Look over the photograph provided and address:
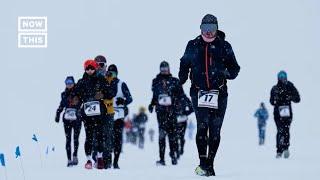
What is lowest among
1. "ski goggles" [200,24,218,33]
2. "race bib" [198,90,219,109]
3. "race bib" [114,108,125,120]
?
"race bib" [114,108,125,120]

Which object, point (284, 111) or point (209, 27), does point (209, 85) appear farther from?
point (284, 111)

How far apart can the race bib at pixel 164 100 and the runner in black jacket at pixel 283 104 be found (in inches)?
112

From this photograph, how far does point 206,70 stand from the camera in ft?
35.5

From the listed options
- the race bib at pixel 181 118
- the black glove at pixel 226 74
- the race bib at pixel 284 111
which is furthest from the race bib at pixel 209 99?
the race bib at pixel 181 118

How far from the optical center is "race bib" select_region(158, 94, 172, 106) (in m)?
16.1

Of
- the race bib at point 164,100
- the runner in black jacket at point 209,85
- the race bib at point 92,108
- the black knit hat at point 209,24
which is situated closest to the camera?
the black knit hat at point 209,24

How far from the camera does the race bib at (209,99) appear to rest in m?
10.7

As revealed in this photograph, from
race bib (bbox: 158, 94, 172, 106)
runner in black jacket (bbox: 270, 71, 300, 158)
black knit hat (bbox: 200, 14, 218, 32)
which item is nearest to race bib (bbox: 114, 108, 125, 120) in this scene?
race bib (bbox: 158, 94, 172, 106)

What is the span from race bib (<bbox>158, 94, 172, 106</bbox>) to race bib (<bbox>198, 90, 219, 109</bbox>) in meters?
5.32

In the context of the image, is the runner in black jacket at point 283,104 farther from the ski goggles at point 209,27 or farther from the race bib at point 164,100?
the ski goggles at point 209,27

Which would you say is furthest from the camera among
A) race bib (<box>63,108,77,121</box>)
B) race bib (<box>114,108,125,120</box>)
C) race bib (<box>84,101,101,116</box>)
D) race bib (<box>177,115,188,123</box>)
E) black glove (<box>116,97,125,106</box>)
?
race bib (<box>177,115,188,123</box>)

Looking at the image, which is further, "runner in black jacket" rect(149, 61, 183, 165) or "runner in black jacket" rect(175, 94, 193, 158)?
"runner in black jacket" rect(175, 94, 193, 158)

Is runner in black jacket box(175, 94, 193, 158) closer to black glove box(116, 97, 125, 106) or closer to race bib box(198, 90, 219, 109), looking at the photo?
black glove box(116, 97, 125, 106)

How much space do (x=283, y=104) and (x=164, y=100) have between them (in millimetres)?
3122
